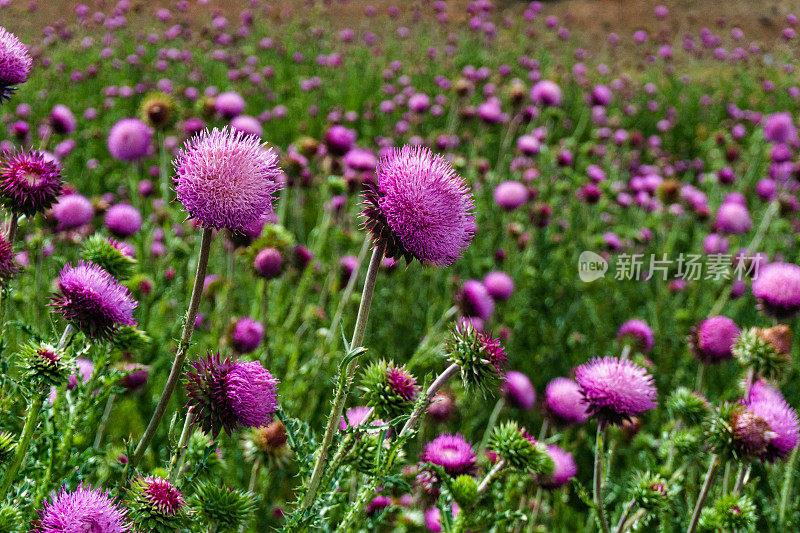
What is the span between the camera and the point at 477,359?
5.03 feet

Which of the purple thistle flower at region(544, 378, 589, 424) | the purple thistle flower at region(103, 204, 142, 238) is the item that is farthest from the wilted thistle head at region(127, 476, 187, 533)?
the purple thistle flower at region(103, 204, 142, 238)

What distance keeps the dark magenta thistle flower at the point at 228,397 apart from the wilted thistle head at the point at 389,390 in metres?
0.34

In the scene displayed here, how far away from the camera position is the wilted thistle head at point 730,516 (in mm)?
2088

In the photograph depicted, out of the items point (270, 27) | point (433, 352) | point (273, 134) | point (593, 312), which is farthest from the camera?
point (270, 27)

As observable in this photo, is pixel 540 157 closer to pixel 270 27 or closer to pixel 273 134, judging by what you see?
pixel 273 134

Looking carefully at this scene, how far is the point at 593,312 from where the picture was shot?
15.6ft

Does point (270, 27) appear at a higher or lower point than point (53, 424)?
lower

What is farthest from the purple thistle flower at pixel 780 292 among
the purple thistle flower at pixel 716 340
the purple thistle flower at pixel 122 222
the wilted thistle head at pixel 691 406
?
the purple thistle flower at pixel 122 222

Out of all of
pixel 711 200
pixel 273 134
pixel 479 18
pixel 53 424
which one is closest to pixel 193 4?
pixel 479 18

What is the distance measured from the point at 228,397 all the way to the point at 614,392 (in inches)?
47.2

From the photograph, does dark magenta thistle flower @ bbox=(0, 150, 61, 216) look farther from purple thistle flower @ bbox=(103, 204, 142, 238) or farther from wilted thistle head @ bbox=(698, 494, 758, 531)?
wilted thistle head @ bbox=(698, 494, 758, 531)

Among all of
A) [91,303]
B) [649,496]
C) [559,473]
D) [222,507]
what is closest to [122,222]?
[91,303]

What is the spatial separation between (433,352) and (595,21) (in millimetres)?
19320

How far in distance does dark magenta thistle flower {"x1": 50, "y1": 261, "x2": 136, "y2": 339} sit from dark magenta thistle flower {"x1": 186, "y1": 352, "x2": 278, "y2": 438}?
33 centimetres
